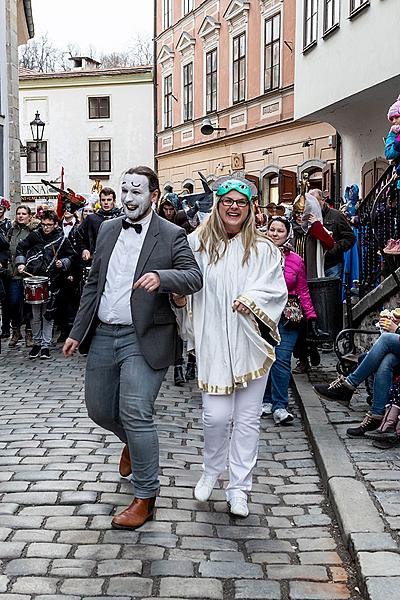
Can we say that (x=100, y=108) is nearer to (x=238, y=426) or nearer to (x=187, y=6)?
(x=187, y=6)

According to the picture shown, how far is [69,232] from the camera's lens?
483 inches

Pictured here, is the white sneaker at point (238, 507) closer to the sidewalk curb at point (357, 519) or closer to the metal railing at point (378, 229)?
the sidewalk curb at point (357, 519)

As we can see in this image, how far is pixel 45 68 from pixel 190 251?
201ft

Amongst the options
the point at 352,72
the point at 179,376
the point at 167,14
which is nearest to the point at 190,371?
the point at 179,376

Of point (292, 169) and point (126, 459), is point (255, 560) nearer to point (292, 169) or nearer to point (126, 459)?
point (126, 459)

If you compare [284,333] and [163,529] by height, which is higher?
[284,333]

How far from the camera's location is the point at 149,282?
459 centimetres

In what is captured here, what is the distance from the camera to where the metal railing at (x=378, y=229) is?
8.75 metres

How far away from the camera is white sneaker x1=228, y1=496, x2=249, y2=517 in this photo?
16.4 feet

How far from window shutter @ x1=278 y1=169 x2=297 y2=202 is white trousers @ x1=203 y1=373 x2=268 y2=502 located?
51.6 feet

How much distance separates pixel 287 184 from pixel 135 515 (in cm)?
1648

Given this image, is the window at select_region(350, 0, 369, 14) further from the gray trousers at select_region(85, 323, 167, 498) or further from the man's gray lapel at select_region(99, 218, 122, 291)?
the gray trousers at select_region(85, 323, 167, 498)

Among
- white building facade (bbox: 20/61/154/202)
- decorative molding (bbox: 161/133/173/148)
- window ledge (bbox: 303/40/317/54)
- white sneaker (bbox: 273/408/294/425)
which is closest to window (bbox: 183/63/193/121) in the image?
decorative molding (bbox: 161/133/173/148)

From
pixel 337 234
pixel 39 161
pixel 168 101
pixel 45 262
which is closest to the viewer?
pixel 337 234
